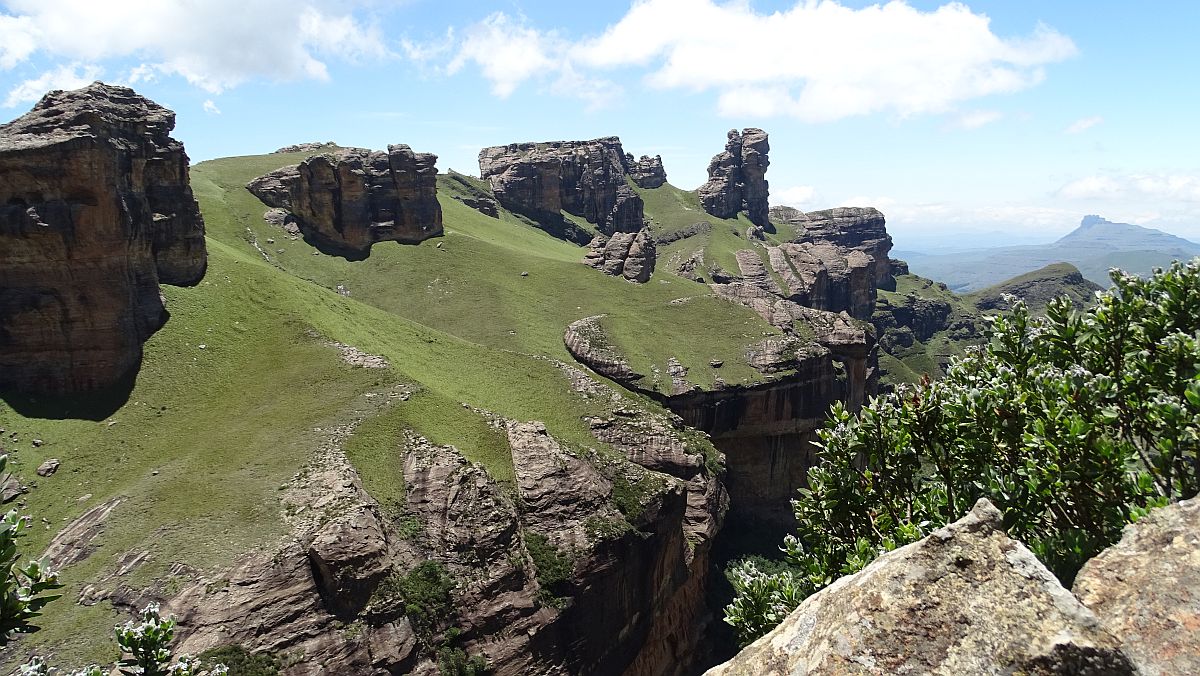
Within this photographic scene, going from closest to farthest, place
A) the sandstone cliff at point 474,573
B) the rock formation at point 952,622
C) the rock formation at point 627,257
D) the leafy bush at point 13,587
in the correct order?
the rock formation at point 952,622, the leafy bush at point 13,587, the sandstone cliff at point 474,573, the rock formation at point 627,257

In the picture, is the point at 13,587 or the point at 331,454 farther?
the point at 331,454

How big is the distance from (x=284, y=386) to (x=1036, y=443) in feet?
188

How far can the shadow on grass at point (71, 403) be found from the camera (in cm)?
5134

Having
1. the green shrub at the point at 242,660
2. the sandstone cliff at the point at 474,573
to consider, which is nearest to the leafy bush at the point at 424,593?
the sandstone cliff at the point at 474,573

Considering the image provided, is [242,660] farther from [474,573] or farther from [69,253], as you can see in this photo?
[69,253]

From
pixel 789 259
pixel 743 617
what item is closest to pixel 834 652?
pixel 743 617

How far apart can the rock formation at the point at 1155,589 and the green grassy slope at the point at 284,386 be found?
4178cm

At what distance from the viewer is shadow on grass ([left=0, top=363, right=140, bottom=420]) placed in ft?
168

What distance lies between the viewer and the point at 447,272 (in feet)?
361

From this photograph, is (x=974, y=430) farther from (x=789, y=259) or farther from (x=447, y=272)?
(x=789, y=259)

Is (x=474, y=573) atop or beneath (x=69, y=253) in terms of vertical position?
beneath

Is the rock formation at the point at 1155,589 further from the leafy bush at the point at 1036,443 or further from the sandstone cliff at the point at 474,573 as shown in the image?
the sandstone cliff at the point at 474,573

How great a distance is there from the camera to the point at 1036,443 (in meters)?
16.0

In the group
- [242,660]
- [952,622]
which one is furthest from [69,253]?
[952,622]
